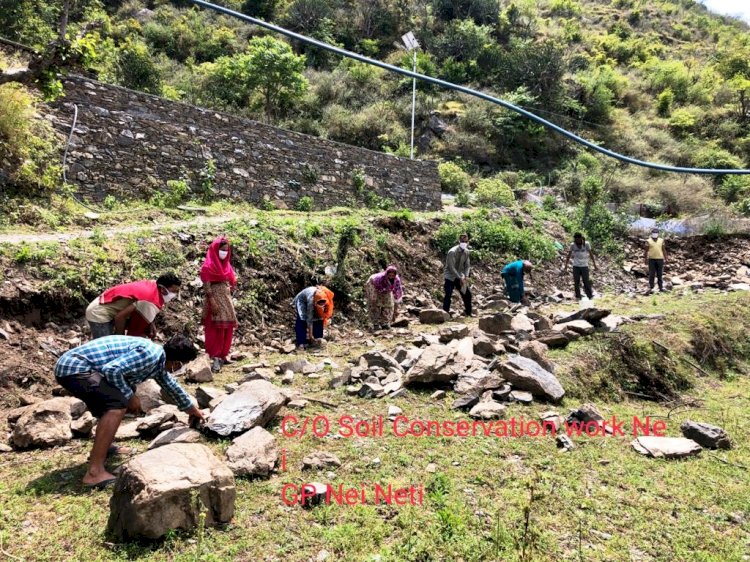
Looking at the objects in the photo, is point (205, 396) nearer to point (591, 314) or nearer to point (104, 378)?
point (104, 378)

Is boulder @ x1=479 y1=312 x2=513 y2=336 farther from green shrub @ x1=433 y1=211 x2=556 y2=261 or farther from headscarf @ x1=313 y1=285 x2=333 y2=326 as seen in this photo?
green shrub @ x1=433 y1=211 x2=556 y2=261

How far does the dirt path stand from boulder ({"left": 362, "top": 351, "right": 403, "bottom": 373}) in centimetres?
391

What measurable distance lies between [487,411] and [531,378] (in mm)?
709

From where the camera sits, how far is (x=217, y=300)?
5.47m

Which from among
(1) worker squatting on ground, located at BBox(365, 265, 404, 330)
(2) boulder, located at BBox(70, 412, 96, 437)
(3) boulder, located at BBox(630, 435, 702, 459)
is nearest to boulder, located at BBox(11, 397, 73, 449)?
(2) boulder, located at BBox(70, 412, 96, 437)

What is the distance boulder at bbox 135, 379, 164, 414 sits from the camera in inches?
155

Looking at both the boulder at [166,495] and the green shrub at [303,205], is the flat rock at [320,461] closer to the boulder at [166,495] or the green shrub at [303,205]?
the boulder at [166,495]

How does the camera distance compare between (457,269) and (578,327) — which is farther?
(457,269)

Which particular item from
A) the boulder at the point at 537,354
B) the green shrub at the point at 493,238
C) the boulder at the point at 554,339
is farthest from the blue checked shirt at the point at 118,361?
the green shrub at the point at 493,238

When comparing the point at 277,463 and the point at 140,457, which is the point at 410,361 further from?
the point at 140,457

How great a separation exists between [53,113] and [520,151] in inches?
922

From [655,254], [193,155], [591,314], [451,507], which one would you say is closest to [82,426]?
[451,507]

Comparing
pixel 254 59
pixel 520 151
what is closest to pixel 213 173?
pixel 254 59

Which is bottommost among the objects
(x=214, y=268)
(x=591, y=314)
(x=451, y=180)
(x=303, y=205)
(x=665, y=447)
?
(x=665, y=447)
